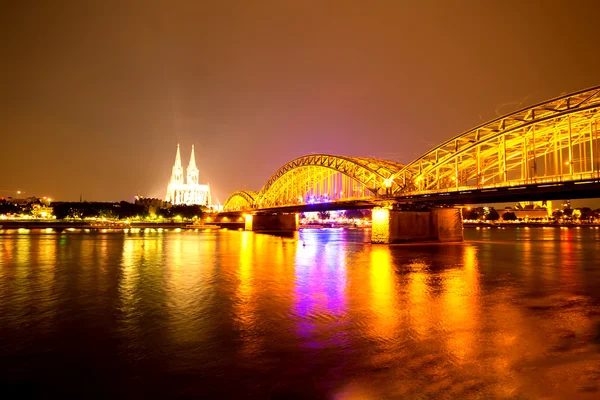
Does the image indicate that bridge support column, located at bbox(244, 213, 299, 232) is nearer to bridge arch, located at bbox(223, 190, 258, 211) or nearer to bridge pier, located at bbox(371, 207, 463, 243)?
bridge arch, located at bbox(223, 190, 258, 211)

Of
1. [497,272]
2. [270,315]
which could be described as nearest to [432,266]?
[497,272]

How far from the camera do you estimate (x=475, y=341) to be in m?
13.0

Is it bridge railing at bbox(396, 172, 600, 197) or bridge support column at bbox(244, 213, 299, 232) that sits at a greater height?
bridge railing at bbox(396, 172, 600, 197)

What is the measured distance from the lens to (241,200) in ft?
561

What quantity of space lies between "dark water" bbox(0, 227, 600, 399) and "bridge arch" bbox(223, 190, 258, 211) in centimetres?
11642

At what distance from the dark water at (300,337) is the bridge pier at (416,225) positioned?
105ft

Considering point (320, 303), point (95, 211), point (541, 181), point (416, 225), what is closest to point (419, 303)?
point (320, 303)

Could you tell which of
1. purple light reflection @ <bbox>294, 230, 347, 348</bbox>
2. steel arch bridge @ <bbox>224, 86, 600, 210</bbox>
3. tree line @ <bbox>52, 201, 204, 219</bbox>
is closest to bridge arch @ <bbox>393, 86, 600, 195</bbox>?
steel arch bridge @ <bbox>224, 86, 600, 210</bbox>

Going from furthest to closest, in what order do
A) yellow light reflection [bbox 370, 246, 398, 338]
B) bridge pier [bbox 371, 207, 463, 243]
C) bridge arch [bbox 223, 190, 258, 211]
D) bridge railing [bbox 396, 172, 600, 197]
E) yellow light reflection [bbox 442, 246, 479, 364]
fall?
1. bridge arch [bbox 223, 190, 258, 211]
2. bridge pier [bbox 371, 207, 463, 243]
3. bridge railing [bbox 396, 172, 600, 197]
4. yellow light reflection [bbox 370, 246, 398, 338]
5. yellow light reflection [bbox 442, 246, 479, 364]

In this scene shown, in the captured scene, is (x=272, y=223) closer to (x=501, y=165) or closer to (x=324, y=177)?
(x=324, y=177)

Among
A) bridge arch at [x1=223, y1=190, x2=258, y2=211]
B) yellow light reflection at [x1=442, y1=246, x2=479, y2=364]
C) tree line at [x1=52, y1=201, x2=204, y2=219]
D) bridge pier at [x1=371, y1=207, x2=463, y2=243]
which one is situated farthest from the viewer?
tree line at [x1=52, y1=201, x2=204, y2=219]

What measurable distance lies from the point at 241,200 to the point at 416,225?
117545 mm

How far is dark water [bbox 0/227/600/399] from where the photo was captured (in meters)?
9.59

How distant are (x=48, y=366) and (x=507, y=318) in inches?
616
